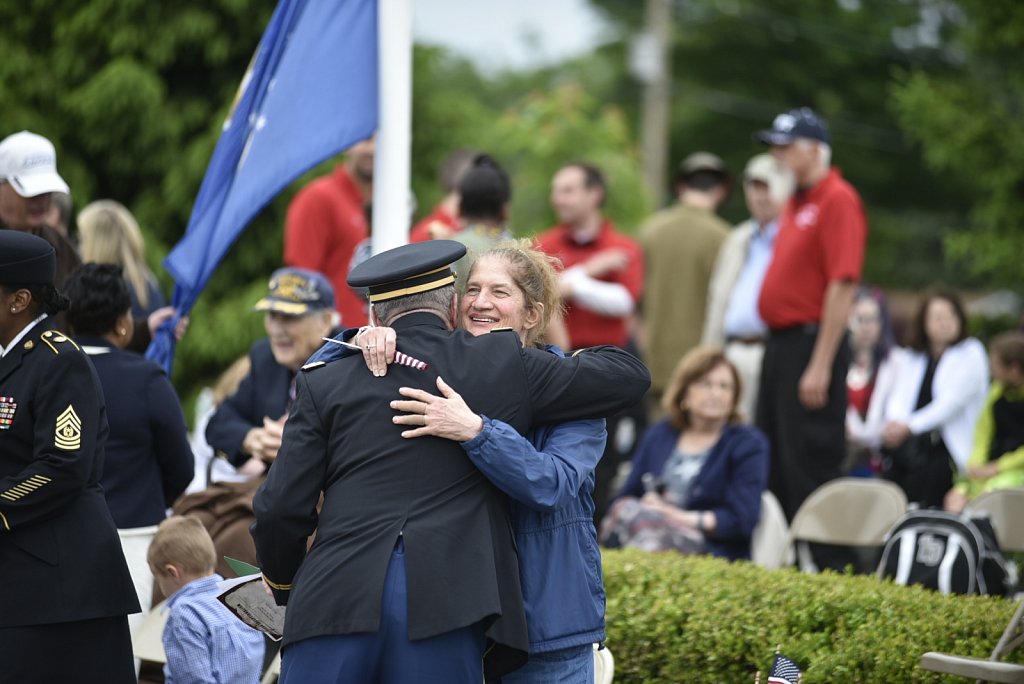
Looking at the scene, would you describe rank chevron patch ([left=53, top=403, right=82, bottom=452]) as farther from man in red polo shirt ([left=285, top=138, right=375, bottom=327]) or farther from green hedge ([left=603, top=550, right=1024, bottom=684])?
man in red polo shirt ([left=285, top=138, right=375, bottom=327])

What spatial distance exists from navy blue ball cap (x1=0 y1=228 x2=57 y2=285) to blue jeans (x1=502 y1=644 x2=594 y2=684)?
6.49 feet

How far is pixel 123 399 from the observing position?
5621 millimetres

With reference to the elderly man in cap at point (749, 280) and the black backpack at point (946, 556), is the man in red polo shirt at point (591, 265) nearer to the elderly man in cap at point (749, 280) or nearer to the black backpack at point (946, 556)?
the elderly man in cap at point (749, 280)

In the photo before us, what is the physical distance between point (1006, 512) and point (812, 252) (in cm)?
189

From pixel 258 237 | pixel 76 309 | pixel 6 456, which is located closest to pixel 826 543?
pixel 76 309

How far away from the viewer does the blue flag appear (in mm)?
6645

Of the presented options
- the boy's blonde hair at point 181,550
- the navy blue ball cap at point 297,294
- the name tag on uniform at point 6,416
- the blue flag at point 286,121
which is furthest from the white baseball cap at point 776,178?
the name tag on uniform at point 6,416

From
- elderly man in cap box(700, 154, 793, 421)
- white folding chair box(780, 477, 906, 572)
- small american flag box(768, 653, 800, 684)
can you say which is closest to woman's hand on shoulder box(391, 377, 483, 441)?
small american flag box(768, 653, 800, 684)

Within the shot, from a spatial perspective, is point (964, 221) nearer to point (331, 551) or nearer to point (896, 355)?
point (896, 355)

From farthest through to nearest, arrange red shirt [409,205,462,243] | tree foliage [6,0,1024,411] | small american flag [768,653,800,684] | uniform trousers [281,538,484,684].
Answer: tree foliage [6,0,1024,411]
red shirt [409,205,462,243]
small american flag [768,653,800,684]
uniform trousers [281,538,484,684]

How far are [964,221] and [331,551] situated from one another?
33.3 meters

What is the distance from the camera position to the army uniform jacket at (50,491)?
14.4ft

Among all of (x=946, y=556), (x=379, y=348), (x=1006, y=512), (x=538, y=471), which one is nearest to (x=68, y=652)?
(x=379, y=348)

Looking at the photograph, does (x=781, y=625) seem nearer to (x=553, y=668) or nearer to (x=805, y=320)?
(x=553, y=668)
